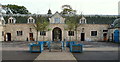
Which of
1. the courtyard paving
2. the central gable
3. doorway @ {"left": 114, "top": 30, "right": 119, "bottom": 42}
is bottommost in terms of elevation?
the courtyard paving

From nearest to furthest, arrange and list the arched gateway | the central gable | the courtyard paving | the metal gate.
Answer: the courtyard paving → the metal gate → the central gable → the arched gateway

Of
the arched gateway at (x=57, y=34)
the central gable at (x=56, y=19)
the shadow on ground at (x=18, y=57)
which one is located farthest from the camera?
the arched gateway at (x=57, y=34)

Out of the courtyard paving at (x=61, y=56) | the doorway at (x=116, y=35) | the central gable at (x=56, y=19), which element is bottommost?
the courtyard paving at (x=61, y=56)

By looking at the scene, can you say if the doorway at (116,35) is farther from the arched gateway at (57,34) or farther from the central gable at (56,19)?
the arched gateway at (57,34)

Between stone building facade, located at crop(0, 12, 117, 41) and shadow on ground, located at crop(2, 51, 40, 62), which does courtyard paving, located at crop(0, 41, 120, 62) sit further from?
stone building facade, located at crop(0, 12, 117, 41)

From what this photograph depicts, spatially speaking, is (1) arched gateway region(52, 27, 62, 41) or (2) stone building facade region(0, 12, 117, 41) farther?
(1) arched gateway region(52, 27, 62, 41)

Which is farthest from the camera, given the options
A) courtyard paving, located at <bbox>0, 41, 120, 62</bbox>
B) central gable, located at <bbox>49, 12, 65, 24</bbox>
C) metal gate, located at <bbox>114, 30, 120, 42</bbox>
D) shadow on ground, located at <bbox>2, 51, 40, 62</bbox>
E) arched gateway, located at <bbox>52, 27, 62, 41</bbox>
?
arched gateway, located at <bbox>52, 27, 62, 41</bbox>

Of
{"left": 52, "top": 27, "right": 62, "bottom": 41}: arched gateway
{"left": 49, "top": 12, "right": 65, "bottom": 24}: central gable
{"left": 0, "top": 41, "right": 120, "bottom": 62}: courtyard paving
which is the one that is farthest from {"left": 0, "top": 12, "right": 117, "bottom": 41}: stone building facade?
{"left": 0, "top": 41, "right": 120, "bottom": 62}: courtyard paving

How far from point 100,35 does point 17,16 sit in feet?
66.9

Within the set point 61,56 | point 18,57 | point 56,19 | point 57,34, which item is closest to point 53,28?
point 56,19

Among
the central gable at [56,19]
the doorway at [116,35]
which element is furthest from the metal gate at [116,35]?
the central gable at [56,19]

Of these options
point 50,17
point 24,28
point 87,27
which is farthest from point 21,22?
point 87,27

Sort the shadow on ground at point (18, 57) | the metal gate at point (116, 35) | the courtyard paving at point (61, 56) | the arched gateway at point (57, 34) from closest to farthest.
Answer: the shadow on ground at point (18, 57) < the courtyard paving at point (61, 56) < the metal gate at point (116, 35) < the arched gateway at point (57, 34)

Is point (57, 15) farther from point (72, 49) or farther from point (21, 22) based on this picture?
point (72, 49)
